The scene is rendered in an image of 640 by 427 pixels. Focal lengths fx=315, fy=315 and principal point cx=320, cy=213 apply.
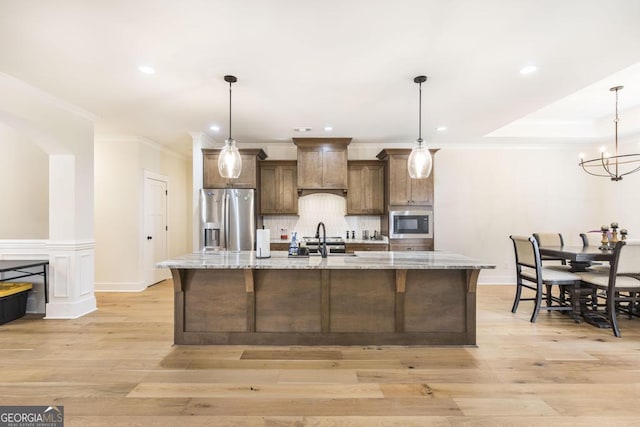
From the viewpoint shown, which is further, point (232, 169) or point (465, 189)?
point (465, 189)

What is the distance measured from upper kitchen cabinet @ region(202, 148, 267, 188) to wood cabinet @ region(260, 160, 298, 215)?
35cm

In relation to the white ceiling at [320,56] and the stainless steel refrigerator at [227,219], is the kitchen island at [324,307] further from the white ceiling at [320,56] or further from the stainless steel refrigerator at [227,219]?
the stainless steel refrigerator at [227,219]

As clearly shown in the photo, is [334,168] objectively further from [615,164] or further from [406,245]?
[615,164]

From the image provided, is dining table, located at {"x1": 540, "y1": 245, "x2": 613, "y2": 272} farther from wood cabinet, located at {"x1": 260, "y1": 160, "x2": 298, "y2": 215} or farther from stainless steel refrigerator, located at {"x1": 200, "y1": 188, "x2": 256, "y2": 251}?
stainless steel refrigerator, located at {"x1": 200, "y1": 188, "x2": 256, "y2": 251}

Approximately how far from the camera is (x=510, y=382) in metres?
2.40

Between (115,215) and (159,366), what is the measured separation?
372cm

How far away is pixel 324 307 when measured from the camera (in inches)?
120

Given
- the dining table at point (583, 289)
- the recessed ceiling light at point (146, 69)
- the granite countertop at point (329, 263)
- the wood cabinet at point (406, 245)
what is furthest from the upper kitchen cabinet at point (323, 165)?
the dining table at point (583, 289)

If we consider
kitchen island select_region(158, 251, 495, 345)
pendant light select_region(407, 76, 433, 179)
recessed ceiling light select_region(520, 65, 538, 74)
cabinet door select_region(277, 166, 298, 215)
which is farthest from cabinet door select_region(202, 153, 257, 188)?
recessed ceiling light select_region(520, 65, 538, 74)

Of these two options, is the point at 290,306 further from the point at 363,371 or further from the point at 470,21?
the point at 470,21

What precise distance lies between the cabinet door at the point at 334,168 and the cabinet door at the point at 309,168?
0.28 ft

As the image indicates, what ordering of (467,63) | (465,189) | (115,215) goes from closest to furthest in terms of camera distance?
(467,63), (115,215), (465,189)

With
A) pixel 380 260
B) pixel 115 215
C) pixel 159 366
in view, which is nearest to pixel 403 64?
pixel 380 260

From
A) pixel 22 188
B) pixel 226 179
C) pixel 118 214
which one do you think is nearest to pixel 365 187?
pixel 226 179
